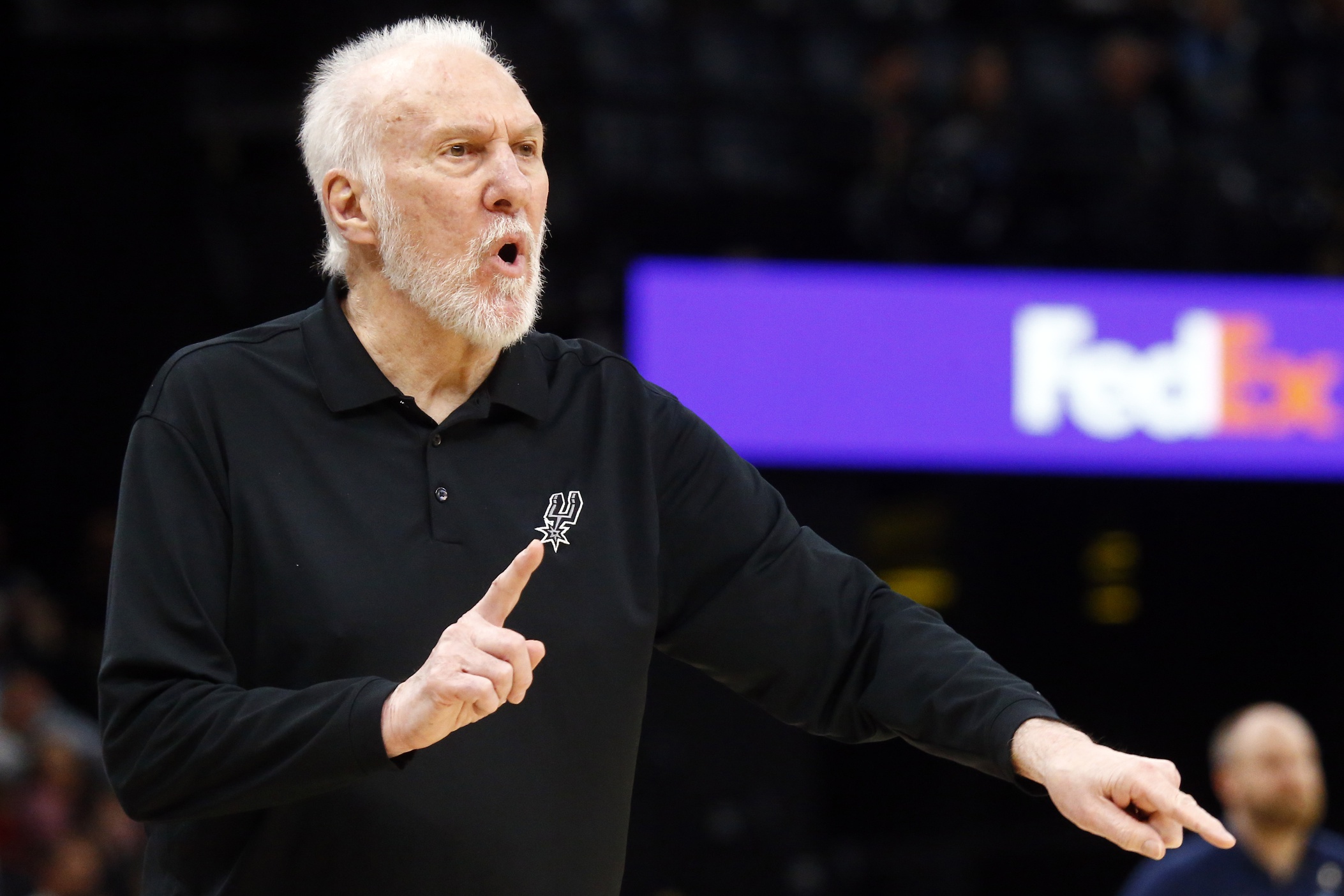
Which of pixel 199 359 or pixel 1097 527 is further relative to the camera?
pixel 1097 527

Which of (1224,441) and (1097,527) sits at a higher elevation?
(1224,441)

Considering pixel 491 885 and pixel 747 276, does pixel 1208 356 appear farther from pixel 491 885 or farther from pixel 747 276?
pixel 491 885

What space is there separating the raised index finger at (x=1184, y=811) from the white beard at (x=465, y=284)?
3.09 feet

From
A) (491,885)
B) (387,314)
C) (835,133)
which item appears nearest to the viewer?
(491,885)

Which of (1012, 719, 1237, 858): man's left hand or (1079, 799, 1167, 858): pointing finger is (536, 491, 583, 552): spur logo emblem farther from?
(1079, 799, 1167, 858): pointing finger

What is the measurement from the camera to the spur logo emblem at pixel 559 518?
205 cm

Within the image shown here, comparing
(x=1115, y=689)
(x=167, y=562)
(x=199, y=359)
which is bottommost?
(x=1115, y=689)

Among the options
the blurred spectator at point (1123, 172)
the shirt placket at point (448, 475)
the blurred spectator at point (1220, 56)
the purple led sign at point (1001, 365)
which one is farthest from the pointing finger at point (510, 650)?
the blurred spectator at point (1220, 56)

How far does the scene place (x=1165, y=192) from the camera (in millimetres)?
8203

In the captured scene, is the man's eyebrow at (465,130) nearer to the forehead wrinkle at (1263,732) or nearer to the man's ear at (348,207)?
the man's ear at (348,207)

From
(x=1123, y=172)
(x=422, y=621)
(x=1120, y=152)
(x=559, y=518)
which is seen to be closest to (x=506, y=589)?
(x=422, y=621)

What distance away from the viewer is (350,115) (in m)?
2.17

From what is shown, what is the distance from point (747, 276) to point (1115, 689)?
3.36 meters

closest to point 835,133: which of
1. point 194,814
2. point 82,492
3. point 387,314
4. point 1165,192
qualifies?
point 1165,192
